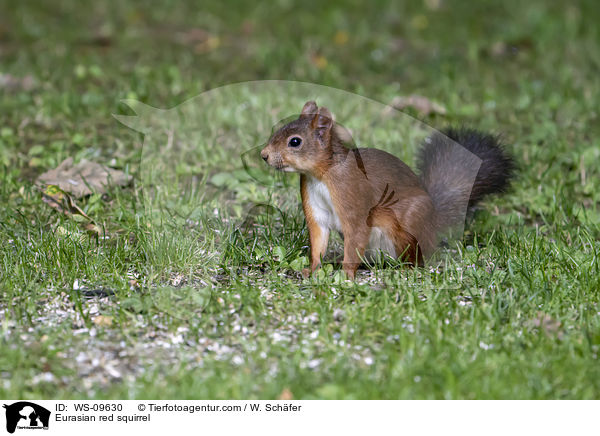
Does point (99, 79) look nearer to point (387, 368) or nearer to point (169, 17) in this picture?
point (169, 17)

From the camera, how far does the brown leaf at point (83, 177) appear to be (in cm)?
441

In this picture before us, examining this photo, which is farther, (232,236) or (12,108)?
(12,108)

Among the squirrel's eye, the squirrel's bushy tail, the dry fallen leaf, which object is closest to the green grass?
the dry fallen leaf

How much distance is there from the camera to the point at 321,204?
344 cm

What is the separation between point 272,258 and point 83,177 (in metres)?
1.34

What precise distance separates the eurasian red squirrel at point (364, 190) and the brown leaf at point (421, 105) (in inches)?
74.6

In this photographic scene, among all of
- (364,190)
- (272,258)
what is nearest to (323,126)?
(364,190)

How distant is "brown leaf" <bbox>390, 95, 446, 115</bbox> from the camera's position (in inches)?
221

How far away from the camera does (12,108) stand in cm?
563

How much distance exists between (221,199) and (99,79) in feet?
7.47

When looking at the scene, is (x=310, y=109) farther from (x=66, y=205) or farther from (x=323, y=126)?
(x=66, y=205)
